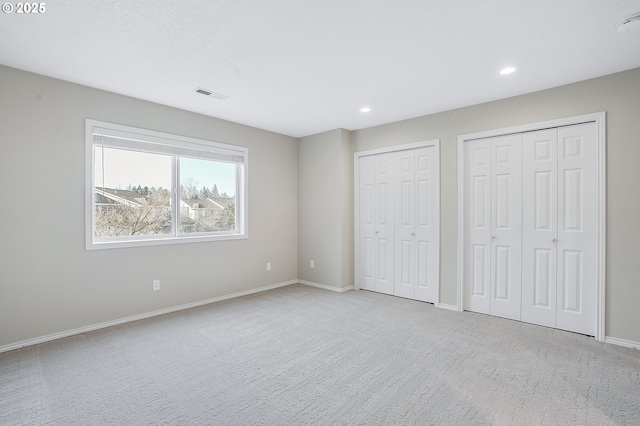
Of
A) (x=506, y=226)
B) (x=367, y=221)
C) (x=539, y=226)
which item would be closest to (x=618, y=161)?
(x=539, y=226)

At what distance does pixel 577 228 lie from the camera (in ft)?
10.6

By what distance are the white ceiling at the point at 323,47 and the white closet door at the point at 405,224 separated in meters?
1.06

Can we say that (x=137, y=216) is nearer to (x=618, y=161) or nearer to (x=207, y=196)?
(x=207, y=196)

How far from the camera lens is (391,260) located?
4711mm

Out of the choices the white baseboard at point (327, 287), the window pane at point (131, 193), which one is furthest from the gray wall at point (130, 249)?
the white baseboard at point (327, 287)

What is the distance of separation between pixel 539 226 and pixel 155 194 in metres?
4.51

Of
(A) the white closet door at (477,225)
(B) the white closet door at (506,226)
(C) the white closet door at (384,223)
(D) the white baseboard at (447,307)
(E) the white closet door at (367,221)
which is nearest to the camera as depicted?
(B) the white closet door at (506,226)

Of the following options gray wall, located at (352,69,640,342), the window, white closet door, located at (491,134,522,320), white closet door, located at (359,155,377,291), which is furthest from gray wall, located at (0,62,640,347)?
white closet door, located at (359,155,377,291)

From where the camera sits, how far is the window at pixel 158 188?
11.3ft

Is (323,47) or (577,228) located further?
(577,228)

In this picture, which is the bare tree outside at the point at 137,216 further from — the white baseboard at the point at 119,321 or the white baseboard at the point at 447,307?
the white baseboard at the point at 447,307

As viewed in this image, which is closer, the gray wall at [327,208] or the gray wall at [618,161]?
the gray wall at [618,161]

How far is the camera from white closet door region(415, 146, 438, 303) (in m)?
4.25

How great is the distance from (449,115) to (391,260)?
2162mm
